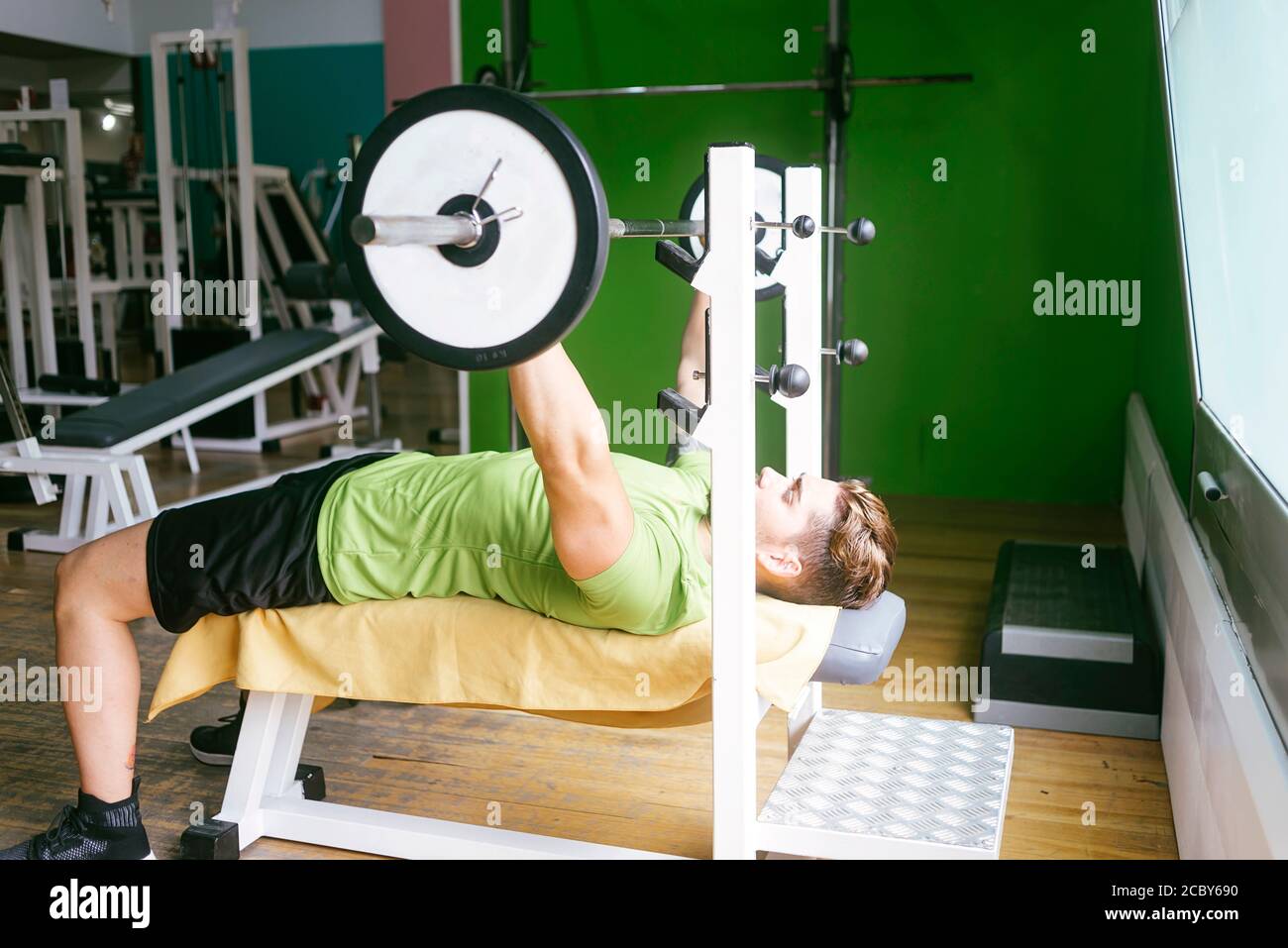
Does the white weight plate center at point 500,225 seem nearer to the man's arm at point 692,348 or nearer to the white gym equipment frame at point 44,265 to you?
the man's arm at point 692,348

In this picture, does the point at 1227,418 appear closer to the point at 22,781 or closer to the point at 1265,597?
the point at 1265,597

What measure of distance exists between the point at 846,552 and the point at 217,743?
1.28 meters

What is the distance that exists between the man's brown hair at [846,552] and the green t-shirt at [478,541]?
0.53 ft

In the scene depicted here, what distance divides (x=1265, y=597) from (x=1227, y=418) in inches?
17.2

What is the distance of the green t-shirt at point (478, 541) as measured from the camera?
1714 millimetres

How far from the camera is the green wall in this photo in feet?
14.1

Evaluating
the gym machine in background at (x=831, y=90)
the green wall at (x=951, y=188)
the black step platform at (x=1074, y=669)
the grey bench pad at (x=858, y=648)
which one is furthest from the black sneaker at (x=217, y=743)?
the green wall at (x=951, y=188)

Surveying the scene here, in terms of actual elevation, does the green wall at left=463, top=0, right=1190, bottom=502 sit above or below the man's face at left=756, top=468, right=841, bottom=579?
above

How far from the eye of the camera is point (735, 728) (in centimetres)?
155

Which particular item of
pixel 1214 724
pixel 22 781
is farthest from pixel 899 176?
pixel 22 781

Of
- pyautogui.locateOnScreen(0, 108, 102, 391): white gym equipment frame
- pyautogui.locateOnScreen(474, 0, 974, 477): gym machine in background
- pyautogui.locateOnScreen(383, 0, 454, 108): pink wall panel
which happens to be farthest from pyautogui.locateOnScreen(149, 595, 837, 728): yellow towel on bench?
pyautogui.locateOnScreen(383, 0, 454, 108): pink wall panel

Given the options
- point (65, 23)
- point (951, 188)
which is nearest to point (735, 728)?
point (951, 188)

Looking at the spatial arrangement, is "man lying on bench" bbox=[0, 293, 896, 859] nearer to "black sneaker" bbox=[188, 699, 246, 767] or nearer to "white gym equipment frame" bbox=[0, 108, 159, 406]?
"black sneaker" bbox=[188, 699, 246, 767]

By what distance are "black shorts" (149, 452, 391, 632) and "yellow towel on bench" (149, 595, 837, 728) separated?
0.05m
